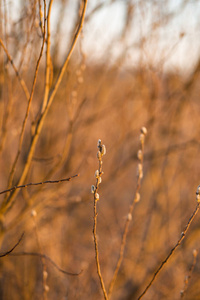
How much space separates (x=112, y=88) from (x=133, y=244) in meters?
2.02

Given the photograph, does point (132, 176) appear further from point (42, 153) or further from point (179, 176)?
point (42, 153)

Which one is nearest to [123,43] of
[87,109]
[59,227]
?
[87,109]

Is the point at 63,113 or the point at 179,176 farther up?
the point at 63,113

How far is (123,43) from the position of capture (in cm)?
273

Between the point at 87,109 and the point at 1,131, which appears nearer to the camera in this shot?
the point at 1,131

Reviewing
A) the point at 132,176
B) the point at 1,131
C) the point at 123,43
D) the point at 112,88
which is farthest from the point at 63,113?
the point at 132,176

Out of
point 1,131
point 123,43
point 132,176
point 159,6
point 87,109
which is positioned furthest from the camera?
point 132,176

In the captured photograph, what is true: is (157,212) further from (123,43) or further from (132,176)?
(132,176)

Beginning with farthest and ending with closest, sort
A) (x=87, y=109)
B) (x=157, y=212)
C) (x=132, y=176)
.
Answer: (x=132, y=176), (x=87, y=109), (x=157, y=212)

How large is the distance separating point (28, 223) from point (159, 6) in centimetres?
211

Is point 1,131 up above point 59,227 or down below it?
below

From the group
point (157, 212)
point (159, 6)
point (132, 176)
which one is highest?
point (132, 176)

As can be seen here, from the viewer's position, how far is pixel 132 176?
28.3ft

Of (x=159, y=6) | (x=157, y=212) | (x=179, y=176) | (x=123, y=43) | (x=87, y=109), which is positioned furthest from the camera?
(x=87, y=109)
